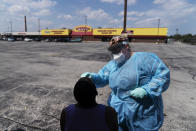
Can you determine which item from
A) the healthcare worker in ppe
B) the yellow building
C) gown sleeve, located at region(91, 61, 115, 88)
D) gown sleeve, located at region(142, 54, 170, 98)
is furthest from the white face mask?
the yellow building

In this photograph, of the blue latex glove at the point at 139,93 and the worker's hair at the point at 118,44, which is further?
the worker's hair at the point at 118,44

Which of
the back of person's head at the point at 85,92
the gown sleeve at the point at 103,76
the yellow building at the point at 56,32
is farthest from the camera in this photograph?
the yellow building at the point at 56,32

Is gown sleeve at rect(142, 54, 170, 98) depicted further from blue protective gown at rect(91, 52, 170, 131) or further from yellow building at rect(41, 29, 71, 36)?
yellow building at rect(41, 29, 71, 36)

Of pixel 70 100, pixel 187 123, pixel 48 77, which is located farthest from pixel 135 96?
pixel 48 77

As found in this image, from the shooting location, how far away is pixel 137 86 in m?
1.54

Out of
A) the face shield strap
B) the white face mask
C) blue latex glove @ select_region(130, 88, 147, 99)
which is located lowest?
blue latex glove @ select_region(130, 88, 147, 99)

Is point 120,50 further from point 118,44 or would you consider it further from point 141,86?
point 141,86

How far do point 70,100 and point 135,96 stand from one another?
288 cm

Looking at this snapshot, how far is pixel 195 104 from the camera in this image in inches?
154

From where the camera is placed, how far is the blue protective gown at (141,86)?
4.83 ft

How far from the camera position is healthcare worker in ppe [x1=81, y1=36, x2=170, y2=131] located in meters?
1.47

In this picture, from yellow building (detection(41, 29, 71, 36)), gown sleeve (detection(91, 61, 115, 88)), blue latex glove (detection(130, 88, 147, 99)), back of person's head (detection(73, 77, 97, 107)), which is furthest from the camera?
yellow building (detection(41, 29, 71, 36))

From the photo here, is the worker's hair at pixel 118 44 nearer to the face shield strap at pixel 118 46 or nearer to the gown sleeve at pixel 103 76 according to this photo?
the face shield strap at pixel 118 46

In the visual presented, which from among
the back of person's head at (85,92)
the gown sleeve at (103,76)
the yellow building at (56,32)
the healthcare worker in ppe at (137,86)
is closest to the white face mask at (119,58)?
the healthcare worker in ppe at (137,86)
